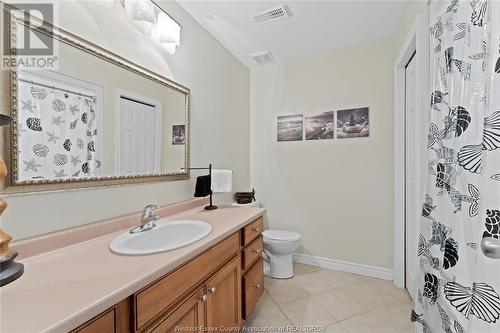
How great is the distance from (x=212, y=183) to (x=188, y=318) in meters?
1.07

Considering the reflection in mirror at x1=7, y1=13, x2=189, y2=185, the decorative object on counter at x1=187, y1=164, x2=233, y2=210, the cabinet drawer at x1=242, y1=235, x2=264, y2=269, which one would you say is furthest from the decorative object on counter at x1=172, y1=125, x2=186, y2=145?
the cabinet drawer at x1=242, y1=235, x2=264, y2=269

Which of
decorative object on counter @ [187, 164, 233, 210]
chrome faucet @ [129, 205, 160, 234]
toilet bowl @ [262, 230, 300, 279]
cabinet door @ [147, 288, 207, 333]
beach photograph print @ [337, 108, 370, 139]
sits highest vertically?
beach photograph print @ [337, 108, 370, 139]

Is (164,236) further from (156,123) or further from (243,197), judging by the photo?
(243,197)

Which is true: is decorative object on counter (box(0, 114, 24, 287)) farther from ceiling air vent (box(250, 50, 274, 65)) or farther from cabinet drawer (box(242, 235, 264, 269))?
ceiling air vent (box(250, 50, 274, 65))

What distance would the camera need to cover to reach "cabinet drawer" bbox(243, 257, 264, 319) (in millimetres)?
1511

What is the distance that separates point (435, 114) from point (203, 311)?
146cm

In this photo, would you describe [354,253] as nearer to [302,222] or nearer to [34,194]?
[302,222]

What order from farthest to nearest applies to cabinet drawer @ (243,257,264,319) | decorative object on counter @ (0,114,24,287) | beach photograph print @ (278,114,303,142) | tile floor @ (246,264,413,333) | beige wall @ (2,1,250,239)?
beach photograph print @ (278,114,303,142) < tile floor @ (246,264,413,333) < cabinet drawer @ (243,257,264,319) < beige wall @ (2,1,250,239) < decorative object on counter @ (0,114,24,287)

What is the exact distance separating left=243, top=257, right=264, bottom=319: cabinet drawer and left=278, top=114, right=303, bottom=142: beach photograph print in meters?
1.50

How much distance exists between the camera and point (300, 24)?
205 centimetres

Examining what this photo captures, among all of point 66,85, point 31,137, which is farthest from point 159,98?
point 31,137

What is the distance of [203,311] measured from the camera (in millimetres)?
1076

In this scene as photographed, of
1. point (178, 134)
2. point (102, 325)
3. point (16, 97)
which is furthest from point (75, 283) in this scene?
point (178, 134)

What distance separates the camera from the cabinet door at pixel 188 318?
86 centimetres
